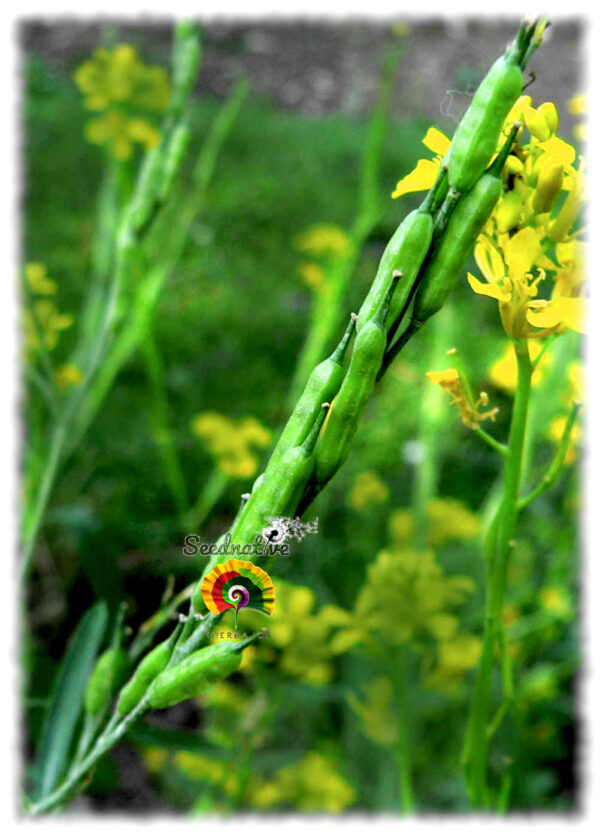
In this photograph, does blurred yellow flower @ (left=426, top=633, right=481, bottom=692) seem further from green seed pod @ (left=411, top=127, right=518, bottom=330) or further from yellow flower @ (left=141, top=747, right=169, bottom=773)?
green seed pod @ (left=411, top=127, right=518, bottom=330)

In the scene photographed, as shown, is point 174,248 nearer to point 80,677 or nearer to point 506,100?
point 80,677

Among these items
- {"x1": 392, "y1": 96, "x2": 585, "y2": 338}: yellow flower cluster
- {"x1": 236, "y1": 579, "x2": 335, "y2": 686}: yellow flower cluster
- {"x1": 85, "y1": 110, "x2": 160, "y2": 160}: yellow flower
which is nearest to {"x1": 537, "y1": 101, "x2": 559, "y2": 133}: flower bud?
{"x1": 392, "y1": 96, "x2": 585, "y2": 338}: yellow flower cluster

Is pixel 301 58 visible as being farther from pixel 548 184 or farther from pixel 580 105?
pixel 548 184

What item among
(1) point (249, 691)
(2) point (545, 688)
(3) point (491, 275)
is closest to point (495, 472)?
(2) point (545, 688)

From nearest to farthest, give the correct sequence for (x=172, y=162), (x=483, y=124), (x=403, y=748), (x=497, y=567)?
(x=483, y=124), (x=497, y=567), (x=403, y=748), (x=172, y=162)

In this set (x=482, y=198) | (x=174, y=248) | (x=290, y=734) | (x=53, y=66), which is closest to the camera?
(x=482, y=198)

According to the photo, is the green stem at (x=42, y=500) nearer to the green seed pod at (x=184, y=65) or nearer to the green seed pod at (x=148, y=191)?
Result: the green seed pod at (x=148, y=191)

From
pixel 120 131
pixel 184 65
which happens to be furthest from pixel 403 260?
pixel 120 131
